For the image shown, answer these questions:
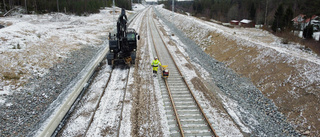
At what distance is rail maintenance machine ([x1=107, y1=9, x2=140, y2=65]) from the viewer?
15.5 meters

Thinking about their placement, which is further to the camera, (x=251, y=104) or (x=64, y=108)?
(x=251, y=104)

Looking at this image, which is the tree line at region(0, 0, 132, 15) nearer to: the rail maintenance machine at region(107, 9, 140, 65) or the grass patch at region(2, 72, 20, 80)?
the rail maintenance machine at region(107, 9, 140, 65)

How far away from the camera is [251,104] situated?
10.7 metres

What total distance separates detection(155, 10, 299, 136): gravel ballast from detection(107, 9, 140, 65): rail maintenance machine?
690 cm

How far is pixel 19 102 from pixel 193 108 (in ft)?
31.2

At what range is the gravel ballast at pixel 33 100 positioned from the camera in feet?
27.3

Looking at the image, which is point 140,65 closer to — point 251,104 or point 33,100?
point 33,100

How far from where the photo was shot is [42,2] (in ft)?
181

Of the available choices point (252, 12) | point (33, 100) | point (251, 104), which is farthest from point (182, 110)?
point (252, 12)

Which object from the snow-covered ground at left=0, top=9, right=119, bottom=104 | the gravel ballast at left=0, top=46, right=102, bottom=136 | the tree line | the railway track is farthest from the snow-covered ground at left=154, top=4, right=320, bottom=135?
the tree line

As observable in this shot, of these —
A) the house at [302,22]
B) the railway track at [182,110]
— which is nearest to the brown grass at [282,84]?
the railway track at [182,110]

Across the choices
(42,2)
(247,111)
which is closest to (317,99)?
(247,111)

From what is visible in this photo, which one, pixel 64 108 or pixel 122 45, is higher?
pixel 122 45

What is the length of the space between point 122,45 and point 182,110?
8.63 metres
